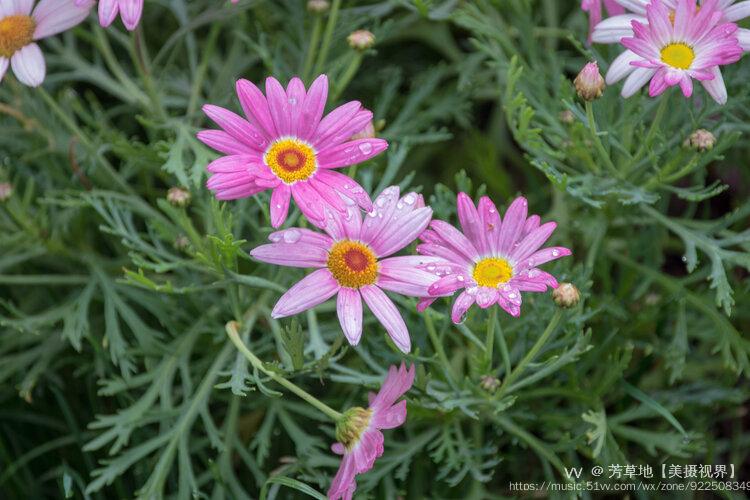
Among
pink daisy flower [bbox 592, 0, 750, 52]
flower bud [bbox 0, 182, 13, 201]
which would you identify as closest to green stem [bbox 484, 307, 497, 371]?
pink daisy flower [bbox 592, 0, 750, 52]

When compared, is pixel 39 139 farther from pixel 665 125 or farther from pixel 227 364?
pixel 665 125

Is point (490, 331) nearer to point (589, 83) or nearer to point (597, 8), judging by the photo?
point (589, 83)

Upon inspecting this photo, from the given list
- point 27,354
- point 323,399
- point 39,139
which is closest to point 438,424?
point 323,399

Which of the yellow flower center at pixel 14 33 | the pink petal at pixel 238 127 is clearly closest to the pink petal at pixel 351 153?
the pink petal at pixel 238 127

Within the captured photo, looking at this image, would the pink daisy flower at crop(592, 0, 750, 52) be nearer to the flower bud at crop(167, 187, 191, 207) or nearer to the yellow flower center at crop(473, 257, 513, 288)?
the yellow flower center at crop(473, 257, 513, 288)

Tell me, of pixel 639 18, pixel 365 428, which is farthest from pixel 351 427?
pixel 639 18

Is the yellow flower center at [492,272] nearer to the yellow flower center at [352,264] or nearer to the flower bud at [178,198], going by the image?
the yellow flower center at [352,264]
